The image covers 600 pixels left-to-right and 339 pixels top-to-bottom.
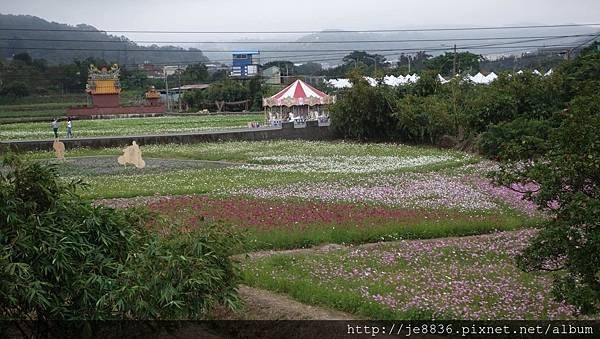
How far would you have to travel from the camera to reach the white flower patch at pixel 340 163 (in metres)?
25.3

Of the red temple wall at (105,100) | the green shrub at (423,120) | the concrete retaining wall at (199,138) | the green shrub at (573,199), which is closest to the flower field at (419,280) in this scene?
the green shrub at (573,199)

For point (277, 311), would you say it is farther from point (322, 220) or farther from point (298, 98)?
point (298, 98)

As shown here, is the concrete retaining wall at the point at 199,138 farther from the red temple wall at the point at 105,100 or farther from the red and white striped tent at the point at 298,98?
the red temple wall at the point at 105,100

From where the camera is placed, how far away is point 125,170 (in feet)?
85.9

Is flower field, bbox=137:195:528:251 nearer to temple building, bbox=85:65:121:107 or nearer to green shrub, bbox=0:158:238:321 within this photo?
green shrub, bbox=0:158:238:321

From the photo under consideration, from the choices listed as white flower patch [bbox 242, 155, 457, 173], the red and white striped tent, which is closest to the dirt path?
white flower patch [bbox 242, 155, 457, 173]

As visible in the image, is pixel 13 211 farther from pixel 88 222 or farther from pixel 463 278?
pixel 463 278

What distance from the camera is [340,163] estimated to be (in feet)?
89.6

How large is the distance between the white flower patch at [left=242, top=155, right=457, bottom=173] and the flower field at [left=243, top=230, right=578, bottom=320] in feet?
38.6

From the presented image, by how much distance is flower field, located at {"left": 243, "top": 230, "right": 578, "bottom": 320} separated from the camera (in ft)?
29.2

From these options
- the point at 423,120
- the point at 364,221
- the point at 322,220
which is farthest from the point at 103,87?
the point at 364,221

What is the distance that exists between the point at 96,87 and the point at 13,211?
73964 mm

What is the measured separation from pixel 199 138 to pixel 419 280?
28335mm

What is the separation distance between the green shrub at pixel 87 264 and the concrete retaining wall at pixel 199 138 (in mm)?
26125
